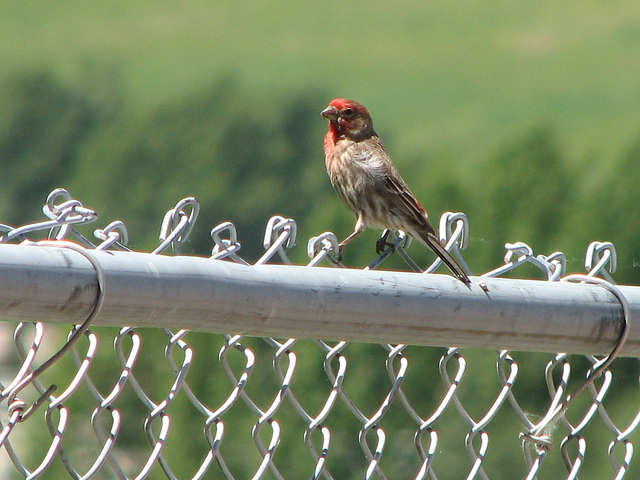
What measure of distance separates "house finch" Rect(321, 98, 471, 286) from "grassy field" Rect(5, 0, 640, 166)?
3927 centimetres

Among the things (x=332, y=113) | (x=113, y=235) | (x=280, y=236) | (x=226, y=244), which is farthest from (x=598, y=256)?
(x=332, y=113)

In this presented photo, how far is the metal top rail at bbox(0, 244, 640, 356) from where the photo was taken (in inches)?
66.1

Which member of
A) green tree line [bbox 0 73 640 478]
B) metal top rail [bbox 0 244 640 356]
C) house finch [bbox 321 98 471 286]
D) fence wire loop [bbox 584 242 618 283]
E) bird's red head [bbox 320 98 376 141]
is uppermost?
metal top rail [bbox 0 244 640 356]

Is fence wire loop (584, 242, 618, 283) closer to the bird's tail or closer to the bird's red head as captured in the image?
the bird's tail

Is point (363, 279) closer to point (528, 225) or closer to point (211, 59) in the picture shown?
point (528, 225)

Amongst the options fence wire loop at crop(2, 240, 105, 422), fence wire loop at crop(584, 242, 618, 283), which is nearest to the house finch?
fence wire loop at crop(584, 242, 618, 283)

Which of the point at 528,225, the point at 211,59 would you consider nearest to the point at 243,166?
the point at 211,59

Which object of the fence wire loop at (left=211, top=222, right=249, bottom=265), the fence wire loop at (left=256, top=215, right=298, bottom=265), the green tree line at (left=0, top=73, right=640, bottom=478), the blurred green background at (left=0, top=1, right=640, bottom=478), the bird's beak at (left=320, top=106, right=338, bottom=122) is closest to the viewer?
the fence wire loop at (left=211, top=222, right=249, bottom=265)

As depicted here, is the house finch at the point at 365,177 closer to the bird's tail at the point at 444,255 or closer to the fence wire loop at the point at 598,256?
the bird's tail at the point at 444,255

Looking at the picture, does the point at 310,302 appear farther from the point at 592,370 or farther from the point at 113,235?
the point at 592,370

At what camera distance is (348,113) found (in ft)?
16.6

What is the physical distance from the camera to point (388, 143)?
48938mm

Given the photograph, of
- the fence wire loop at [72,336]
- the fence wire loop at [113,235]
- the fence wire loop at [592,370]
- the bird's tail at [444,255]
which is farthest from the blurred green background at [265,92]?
the fence wire loop at [72,336]

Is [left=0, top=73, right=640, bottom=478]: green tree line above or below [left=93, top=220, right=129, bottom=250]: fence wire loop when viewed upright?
below
